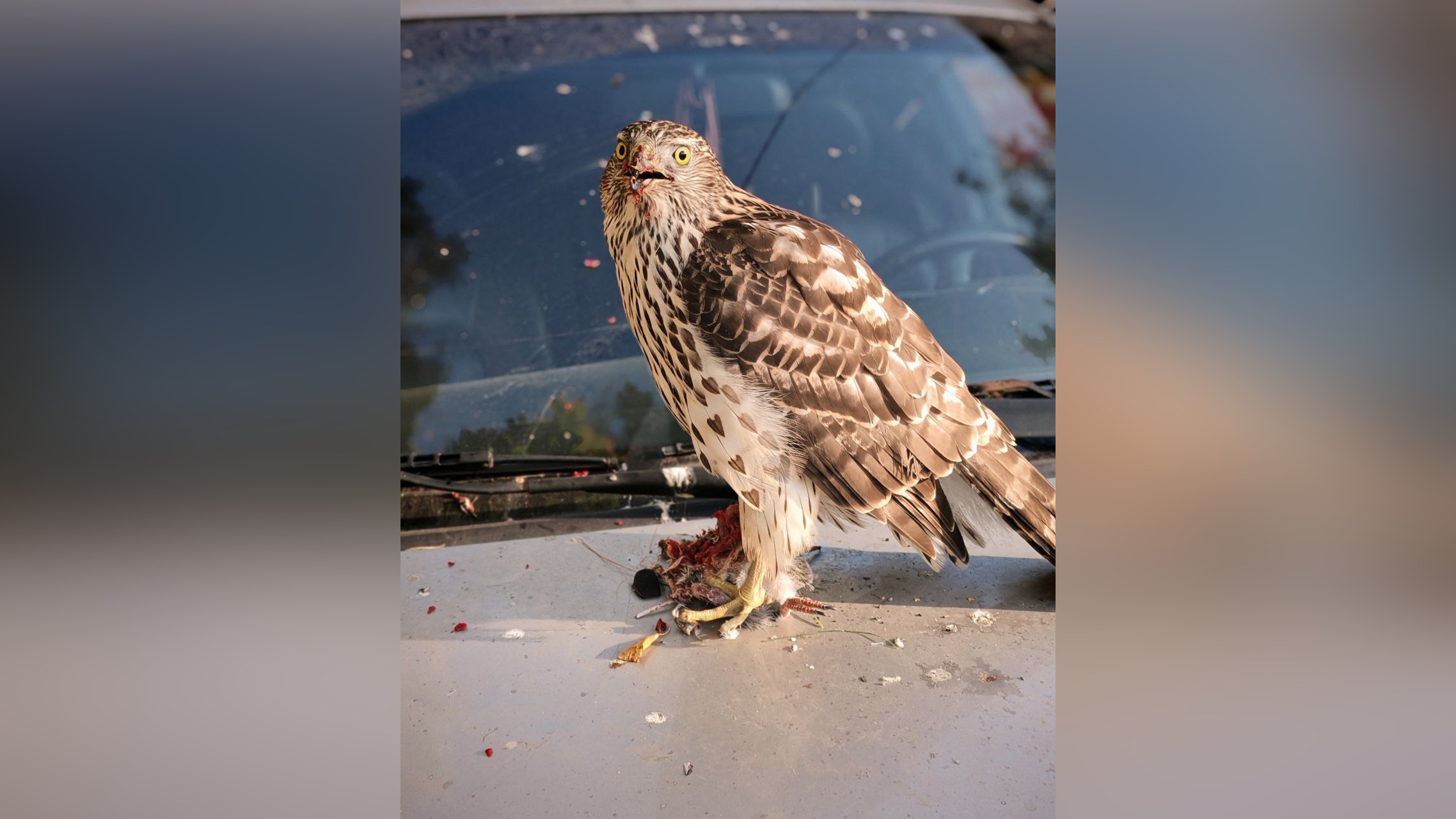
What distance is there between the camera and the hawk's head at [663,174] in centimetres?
174

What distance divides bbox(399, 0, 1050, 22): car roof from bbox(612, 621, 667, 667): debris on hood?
1.69 meters

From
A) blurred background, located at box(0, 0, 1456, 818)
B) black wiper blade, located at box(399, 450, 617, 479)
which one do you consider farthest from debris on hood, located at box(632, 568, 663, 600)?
blurred background, located at box(0, 0, 1456, 818)

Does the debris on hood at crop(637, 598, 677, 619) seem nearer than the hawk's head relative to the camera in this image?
No

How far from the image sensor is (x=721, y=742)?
164 cm

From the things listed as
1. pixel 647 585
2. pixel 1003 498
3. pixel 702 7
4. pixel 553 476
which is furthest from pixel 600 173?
pixel 1003 498

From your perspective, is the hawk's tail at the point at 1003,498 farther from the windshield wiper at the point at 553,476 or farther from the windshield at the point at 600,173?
the windshield wiper at the point at 553,476

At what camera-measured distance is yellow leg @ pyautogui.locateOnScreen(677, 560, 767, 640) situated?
191 centimetres

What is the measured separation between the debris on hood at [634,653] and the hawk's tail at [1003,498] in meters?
0.74

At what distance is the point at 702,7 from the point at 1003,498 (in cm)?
159

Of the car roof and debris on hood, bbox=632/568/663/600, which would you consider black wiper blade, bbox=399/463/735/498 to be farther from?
the car roof

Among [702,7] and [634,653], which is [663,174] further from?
[634,653]

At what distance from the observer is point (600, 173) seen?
233 cm
